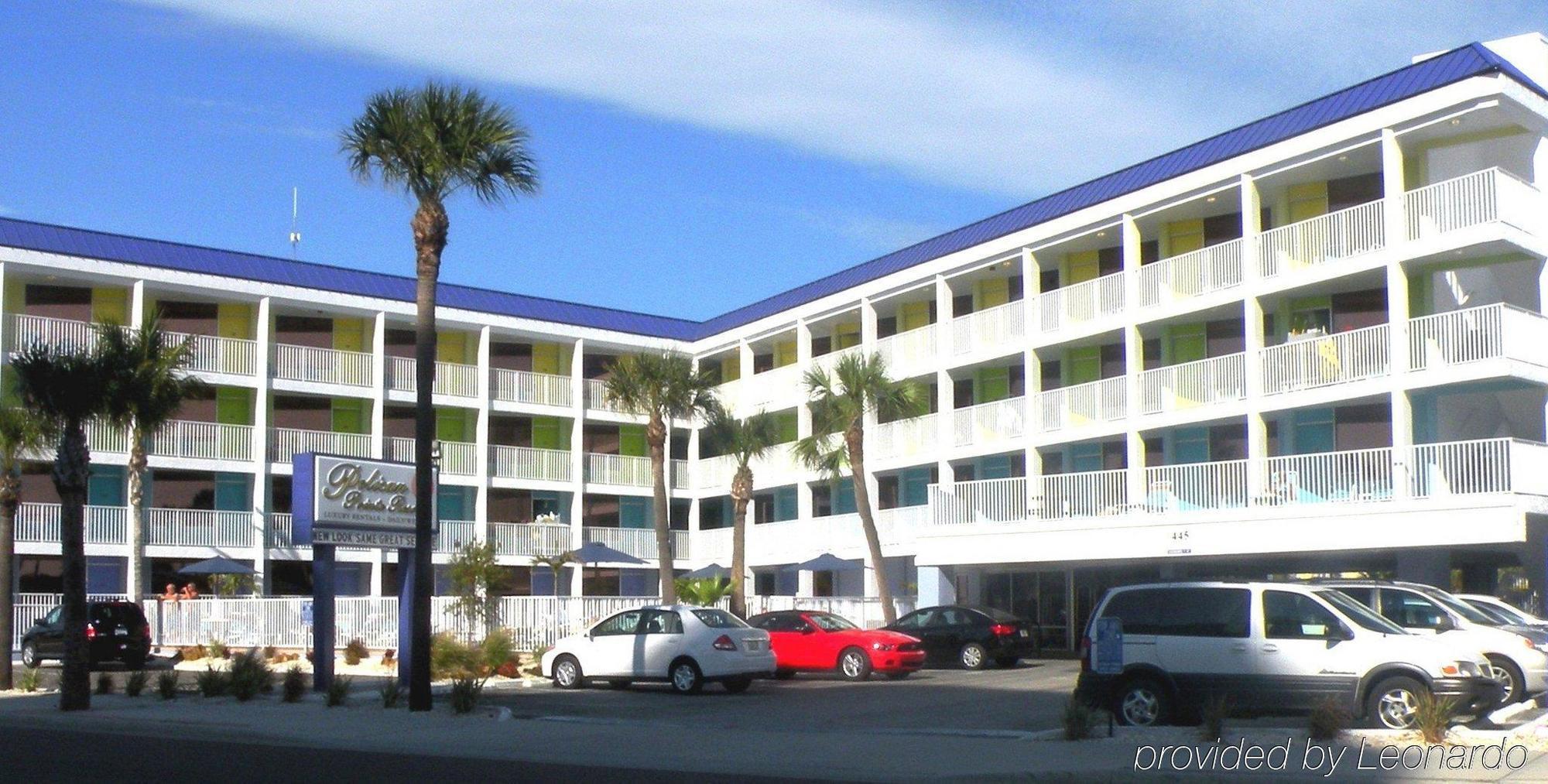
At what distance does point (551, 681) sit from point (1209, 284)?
17567 millimetres

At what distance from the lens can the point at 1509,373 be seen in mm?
30047

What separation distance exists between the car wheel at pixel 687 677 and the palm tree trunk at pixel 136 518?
21.4 metres

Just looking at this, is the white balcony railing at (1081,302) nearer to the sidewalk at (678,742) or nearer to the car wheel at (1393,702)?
the sidewalk at (678,742)

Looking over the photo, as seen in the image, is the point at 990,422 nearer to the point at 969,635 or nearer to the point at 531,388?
the point at 969,635

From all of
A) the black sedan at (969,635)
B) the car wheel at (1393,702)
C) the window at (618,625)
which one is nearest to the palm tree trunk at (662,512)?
the black sedan at (969,635)

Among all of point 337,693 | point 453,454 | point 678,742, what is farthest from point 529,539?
point 678,742

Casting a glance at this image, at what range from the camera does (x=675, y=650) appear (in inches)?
1091

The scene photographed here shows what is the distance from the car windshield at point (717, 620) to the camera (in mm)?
27803

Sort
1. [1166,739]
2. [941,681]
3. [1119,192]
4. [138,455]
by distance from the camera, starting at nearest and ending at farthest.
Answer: [1166,739] < [941,681] < [1119,192] < [138,455]

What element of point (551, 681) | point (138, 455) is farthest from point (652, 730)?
point (138, 455)

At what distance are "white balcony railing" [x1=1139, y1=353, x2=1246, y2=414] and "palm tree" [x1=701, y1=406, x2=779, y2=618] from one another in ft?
37.7

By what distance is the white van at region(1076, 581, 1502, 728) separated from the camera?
1750 cm

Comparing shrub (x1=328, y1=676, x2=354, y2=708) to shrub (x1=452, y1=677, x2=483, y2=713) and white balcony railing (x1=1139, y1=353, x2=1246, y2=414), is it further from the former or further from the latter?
white balcony railing (x1=1139, y1=353, x2=1246, y2=414)

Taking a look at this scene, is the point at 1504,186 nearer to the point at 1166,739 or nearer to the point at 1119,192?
the point at 1119,192
